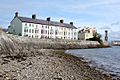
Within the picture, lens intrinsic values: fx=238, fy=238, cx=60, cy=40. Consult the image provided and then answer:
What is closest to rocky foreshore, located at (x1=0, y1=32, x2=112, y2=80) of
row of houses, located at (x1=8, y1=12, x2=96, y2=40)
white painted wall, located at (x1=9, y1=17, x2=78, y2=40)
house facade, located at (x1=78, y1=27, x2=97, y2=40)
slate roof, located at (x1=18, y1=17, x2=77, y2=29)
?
row of houses, located at (x1=8, y1=12, x2=96, y2=40)

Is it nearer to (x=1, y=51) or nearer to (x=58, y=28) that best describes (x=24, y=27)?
(x=58, y=28)

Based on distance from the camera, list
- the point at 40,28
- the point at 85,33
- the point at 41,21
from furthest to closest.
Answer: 1. the point at 85,33
2. the point at 41,21
3. the point at 40,28

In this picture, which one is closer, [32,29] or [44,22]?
[32,29]

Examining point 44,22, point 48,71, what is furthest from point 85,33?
point 48,71

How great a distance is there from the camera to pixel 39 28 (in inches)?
3538

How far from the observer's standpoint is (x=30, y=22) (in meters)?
86.1

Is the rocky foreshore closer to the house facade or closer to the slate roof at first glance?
the slate roof

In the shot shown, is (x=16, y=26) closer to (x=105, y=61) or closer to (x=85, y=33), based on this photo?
(x=85, y=33)

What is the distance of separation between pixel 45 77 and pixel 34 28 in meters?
73.0

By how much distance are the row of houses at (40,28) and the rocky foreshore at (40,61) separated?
44.6ft

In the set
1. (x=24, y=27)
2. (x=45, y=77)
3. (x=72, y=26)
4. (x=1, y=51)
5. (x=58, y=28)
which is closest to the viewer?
(x=45, y=77)

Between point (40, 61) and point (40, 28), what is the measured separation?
64305mm

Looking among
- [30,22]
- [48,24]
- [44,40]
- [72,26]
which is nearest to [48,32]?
[48,24]

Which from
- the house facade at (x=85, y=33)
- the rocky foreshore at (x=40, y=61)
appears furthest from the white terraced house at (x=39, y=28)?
the house facade at (x=85, y=33)
